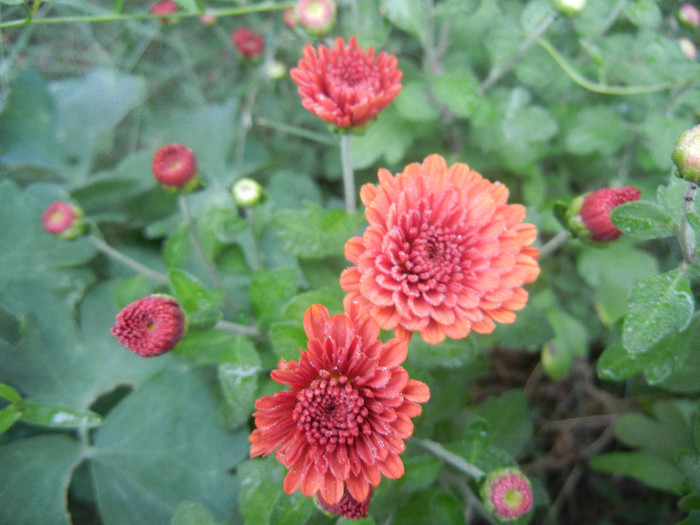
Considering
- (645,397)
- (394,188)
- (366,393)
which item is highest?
(394,188)

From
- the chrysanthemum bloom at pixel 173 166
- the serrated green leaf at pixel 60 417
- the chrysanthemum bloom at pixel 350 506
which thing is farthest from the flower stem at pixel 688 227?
the serrated green leaf at pixel 60 417

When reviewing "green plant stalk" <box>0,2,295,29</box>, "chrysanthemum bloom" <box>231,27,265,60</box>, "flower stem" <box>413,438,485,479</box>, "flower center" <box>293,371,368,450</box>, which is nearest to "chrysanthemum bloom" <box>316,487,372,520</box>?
"flower center" <box>293,371,368,450</box>

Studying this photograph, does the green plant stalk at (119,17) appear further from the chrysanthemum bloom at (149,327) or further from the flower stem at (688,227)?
the flower stem at (688,227)

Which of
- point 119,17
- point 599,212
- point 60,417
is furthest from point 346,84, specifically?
point 60,417

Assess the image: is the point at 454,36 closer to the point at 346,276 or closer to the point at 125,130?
the point at 346,276

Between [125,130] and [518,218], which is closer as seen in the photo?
[518,218]

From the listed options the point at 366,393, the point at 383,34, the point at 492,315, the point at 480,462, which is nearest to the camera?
the point at 366,393

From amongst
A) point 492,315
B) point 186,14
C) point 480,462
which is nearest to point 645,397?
point 480,462

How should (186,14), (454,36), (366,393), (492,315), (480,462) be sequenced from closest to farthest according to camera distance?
(366,393)
(492,315)
(480,462)
(186,14)
(454,36)

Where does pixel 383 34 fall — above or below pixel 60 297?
above
